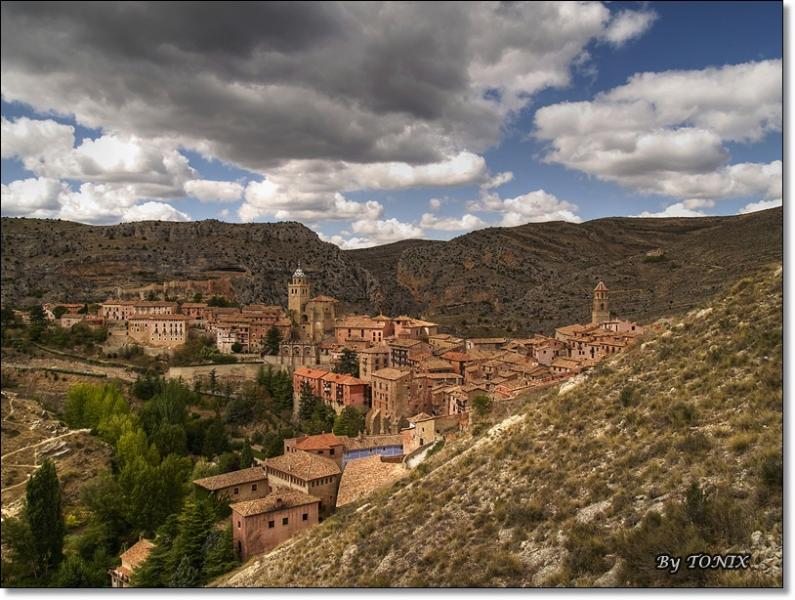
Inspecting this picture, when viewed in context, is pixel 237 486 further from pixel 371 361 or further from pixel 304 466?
pixel 371 361

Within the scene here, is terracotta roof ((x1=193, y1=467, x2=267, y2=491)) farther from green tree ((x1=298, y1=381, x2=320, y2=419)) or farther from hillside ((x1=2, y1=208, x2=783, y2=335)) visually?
hillside ((x1=2, y1=208, x2=783, y2=335))

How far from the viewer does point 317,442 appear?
2295cm

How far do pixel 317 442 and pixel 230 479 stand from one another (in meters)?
4.08

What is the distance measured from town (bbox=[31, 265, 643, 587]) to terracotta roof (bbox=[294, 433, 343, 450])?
0.05 meters

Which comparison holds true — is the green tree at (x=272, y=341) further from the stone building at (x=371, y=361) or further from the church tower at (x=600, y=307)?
the church tower at (x=600, y=307)

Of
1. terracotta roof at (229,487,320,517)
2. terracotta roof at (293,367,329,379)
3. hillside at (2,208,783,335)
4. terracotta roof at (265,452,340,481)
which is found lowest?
terracotta roof at (229,487,320,517)

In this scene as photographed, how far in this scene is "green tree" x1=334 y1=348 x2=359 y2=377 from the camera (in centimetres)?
Result: 3881

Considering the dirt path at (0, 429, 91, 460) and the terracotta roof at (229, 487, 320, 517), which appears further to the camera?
the dirt path at (0, 429, 91, 460)

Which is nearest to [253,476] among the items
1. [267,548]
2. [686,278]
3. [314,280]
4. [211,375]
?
[267,548]

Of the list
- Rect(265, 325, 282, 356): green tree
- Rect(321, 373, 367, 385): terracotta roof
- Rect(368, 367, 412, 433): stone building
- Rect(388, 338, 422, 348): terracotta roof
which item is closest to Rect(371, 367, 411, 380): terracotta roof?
Rect(368, 367, 412, 433): stone building

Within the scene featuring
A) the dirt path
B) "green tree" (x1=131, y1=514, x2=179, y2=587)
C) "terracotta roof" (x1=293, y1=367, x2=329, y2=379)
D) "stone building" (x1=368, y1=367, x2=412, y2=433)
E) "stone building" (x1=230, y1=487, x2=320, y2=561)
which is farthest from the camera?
"terracotta roof" (x1=293, y1=367, x2=329, y2=379)

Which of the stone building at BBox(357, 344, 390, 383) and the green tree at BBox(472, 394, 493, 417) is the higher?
the stone building at BBox(357, 344, 390, 383)

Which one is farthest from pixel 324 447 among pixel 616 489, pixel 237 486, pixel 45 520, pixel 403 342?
pixel 616 489

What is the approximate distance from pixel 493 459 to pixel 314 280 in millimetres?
76358
